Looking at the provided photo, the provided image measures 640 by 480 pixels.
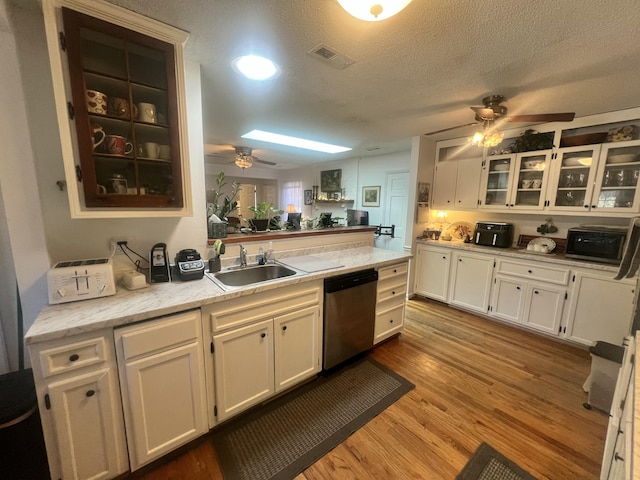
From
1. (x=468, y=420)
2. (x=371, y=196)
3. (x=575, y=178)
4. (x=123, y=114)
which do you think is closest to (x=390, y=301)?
(x=468, y=420)

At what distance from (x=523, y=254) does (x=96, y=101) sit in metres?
3.89

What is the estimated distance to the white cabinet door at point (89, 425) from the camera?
1.10 metres

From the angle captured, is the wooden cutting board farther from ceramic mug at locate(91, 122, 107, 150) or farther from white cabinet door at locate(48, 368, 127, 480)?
ceramic mug at locate(91, 122, 107, 150)

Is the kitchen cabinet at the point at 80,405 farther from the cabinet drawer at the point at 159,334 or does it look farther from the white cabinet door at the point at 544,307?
the white cabinet door at the point at 544,307

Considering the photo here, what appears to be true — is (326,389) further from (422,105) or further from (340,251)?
(422,105)

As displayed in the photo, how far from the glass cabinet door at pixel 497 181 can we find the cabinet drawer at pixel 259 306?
106 inches

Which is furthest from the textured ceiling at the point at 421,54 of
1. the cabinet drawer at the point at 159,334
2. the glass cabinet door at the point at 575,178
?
the cabinet drawer at the point at 159,334

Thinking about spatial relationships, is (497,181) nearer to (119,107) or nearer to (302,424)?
(302,424)

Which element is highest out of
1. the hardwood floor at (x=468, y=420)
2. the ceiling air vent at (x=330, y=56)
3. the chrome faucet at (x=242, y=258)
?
the ceiling air vent at (x=330, y=56)

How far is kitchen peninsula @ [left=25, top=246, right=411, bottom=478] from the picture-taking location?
1100 mm

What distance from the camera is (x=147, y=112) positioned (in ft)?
4.84

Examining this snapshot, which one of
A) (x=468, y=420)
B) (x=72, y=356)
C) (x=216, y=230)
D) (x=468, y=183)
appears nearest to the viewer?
(x=72, y=356)

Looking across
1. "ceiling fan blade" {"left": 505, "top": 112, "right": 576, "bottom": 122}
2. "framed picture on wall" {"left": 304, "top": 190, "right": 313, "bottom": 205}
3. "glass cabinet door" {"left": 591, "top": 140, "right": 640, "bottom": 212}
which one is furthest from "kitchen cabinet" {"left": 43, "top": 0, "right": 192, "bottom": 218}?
"framed picture on wall" {"left": 304, "top": 190, "right": 313, "bottom": 205}

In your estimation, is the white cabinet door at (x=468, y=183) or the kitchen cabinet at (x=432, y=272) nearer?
the white cabinet door at (x=468, y=183)
